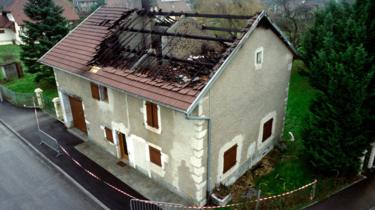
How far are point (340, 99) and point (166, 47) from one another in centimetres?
826

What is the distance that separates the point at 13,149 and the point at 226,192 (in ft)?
44.2

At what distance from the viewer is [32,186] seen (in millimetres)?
16047

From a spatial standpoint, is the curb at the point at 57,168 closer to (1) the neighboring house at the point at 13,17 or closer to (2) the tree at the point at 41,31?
(2) the tree at the point at 41,31

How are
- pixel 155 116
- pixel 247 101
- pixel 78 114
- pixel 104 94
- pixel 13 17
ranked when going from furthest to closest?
pixel 13 17
pixel 78 114
pixel 104 94
pixel 247 101
pixel 155 116

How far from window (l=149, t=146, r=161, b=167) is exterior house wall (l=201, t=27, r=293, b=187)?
2.67 metres

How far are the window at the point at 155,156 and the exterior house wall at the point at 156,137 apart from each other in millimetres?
236

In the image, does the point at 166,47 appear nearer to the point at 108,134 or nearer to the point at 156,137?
the point at 156,137

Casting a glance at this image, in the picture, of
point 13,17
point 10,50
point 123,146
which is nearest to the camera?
point 123,146

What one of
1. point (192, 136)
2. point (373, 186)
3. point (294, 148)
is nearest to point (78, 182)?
point (192, 136)

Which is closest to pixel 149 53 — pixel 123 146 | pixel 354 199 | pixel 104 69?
pixel 104 69

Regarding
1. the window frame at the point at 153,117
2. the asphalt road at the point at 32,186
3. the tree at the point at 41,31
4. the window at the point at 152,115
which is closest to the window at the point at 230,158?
the window frame at the point at 153,117

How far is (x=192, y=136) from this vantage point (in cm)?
1273

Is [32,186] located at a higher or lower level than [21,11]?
lower

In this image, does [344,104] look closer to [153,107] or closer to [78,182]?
[153,107]
